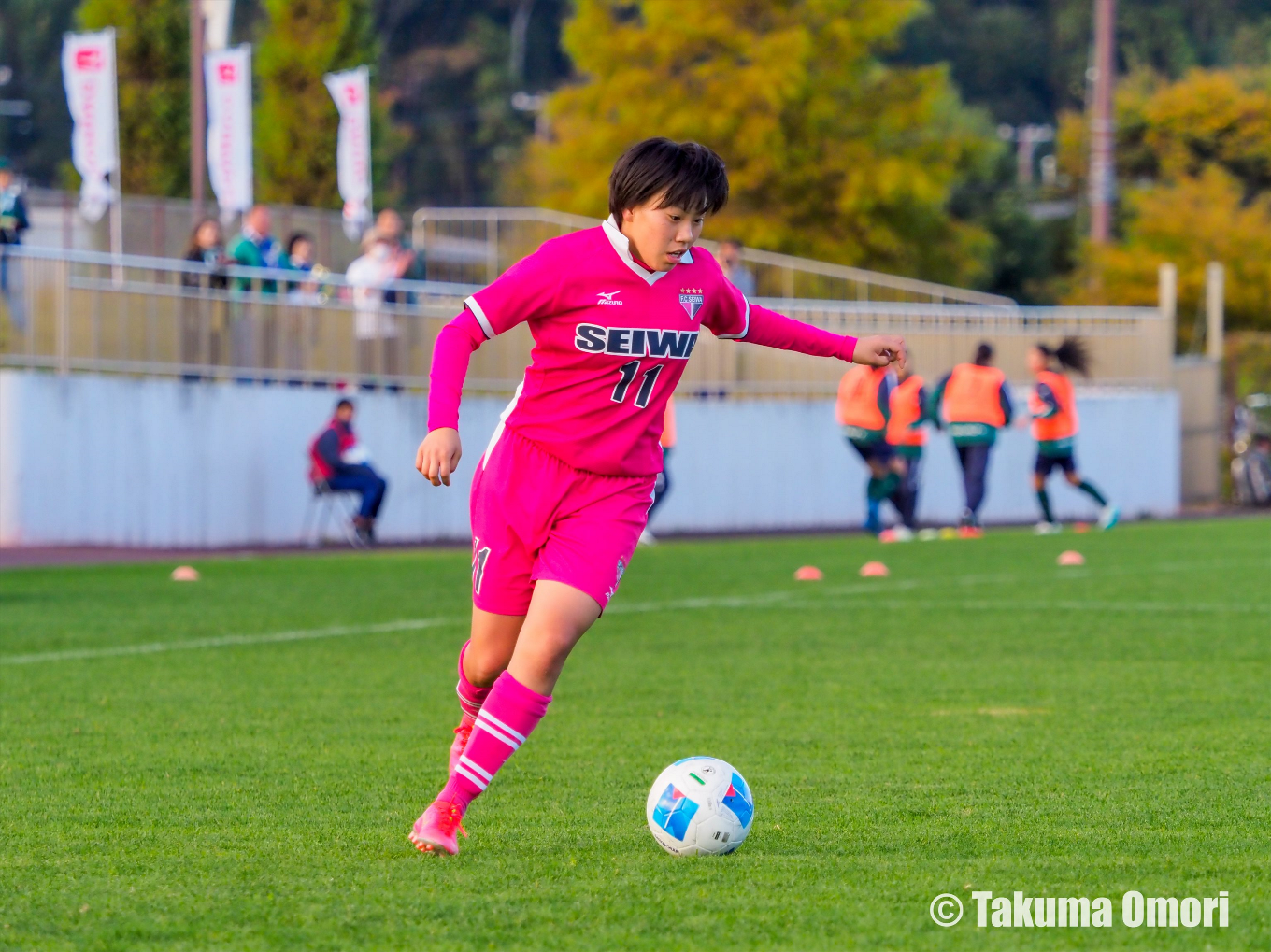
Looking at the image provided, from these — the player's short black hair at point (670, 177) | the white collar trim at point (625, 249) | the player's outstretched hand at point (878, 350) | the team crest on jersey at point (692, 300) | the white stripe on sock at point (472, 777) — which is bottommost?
the white stripe on sock at point (472, 777)

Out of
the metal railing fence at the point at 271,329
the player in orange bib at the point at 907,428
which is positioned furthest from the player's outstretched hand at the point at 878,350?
the player in orange bib at the point at 907,428

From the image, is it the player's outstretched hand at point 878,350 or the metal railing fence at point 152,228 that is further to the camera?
the metal railing fence at point 152,228

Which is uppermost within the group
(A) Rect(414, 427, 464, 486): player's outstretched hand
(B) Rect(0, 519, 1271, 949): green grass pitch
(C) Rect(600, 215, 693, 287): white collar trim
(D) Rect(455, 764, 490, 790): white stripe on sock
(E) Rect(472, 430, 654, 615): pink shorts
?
(C) Rect(600, 215, 693, 287): white collar trim

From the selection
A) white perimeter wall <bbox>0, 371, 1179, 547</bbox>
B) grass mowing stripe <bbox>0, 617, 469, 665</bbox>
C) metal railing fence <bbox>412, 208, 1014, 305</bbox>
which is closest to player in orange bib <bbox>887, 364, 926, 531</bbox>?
white perimeter wall <bbox>0, 371, 1179, 547</bbox>

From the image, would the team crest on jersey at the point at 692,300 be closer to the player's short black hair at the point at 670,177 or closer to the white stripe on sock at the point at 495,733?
the player's short black hair at the point at 670,177

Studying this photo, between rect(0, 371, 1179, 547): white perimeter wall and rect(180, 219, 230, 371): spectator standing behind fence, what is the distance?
0.37 metres

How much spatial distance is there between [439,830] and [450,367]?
1183 mm

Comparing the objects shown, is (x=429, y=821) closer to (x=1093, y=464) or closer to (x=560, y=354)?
(x=560, y=354)

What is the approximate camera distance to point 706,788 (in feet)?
16.9

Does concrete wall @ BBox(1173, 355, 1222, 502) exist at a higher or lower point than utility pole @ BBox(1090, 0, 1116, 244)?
lower

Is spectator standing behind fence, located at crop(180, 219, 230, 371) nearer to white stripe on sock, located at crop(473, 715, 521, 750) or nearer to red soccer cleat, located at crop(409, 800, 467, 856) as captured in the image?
white stripe on sock, located at crop(473, 715, 521, 750)

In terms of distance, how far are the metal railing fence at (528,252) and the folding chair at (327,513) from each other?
885 cm

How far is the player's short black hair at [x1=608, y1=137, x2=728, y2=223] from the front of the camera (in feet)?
16.7

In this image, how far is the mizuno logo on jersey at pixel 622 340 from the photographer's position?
529 centimetres
